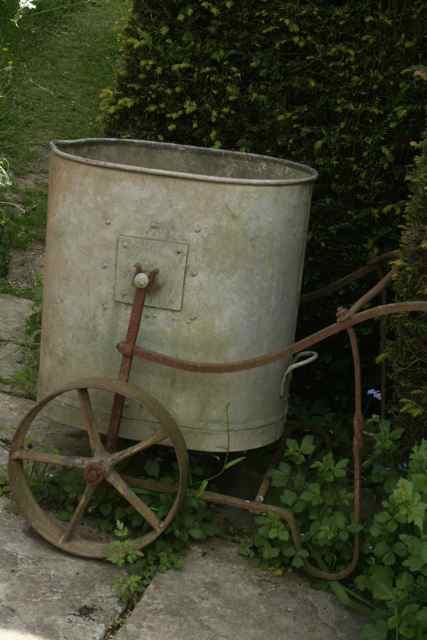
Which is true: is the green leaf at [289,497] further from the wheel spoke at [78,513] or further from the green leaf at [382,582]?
the wheel spoke at [78,513]

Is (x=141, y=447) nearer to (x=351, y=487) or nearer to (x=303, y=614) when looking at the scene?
(x=303, y=614)

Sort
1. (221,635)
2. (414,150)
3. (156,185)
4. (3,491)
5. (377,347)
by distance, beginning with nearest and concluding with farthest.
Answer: (221,635) < (156,185) < (3,491) < (414,150) < (377,347)

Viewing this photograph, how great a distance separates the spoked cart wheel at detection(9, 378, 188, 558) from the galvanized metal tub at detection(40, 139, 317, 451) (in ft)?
0.40

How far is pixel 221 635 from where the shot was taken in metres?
2.44

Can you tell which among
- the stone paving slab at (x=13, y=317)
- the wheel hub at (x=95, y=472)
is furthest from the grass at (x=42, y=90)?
the wheel hub at (x=95, y=472)

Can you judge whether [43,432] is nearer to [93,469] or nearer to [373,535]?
[93,469]

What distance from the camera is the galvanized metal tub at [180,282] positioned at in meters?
2.62

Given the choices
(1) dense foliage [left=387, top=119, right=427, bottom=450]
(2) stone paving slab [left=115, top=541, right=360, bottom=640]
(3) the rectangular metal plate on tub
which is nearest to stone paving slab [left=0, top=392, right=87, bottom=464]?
(2) stone paving slab [left=115, top=541, right=360, bottom=640]

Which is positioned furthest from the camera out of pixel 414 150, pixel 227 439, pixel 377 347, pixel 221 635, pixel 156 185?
pixel 377 347

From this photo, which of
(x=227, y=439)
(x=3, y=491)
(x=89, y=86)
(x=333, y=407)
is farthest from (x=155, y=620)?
(x=89, y=86)

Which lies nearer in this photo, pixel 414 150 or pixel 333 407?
pixel 414 150

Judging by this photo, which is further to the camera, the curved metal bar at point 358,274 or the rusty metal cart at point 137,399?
the curved metal bar at point 358,274

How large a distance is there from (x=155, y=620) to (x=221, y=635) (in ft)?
0.59

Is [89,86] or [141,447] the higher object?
[89,86]
